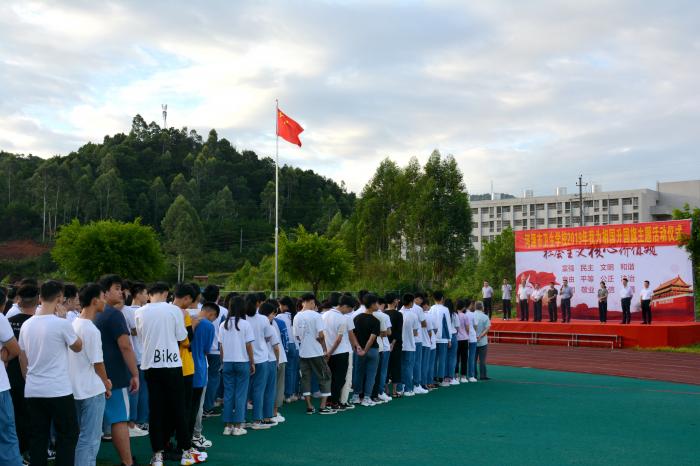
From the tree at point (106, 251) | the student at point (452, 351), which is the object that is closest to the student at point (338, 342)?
the student at point (452, 351)

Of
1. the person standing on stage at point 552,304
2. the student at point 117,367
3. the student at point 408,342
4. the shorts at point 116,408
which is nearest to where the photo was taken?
the student at point 117,367

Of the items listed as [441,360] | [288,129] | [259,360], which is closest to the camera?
[259,360]

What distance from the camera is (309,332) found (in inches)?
380

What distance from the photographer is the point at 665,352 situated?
63.0ft

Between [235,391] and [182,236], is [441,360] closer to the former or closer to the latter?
[235,391]

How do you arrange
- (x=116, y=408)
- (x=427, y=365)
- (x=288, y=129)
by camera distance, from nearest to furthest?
1. (x=116, y=408)
2. (x=427, y=365)
3. (x=288, y=129)

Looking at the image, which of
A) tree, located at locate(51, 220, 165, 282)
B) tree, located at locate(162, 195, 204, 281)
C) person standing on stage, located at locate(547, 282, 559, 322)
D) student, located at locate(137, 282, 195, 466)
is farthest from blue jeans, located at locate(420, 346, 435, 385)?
tree, located at locate(162, 195, 204, 281)

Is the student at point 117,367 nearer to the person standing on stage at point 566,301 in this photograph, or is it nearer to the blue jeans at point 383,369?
the blue jeans at point 383,369

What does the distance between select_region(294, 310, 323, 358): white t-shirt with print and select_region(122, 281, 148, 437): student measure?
2436 mm

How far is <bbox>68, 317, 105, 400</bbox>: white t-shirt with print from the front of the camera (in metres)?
5.36

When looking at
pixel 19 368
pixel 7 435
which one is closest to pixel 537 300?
A: pixel 19 368

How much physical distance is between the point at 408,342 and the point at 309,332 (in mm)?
2571

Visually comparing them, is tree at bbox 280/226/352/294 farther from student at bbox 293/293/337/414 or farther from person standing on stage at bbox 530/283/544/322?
student at bbox 293/293/337/414

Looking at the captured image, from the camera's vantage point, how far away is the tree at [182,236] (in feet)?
254
